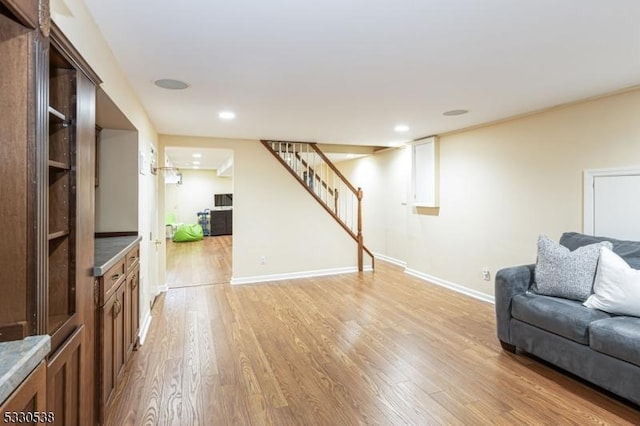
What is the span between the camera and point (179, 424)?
1.96 m

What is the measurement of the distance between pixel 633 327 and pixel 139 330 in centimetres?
368

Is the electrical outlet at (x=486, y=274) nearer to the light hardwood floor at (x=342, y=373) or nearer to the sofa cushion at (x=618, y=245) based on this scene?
the light hardwood floor at (x=342, y=373)

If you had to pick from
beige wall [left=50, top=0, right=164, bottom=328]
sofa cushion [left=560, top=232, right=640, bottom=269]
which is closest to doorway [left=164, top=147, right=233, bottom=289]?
beige wall [left=50, top=0, right=164, bottom=328]

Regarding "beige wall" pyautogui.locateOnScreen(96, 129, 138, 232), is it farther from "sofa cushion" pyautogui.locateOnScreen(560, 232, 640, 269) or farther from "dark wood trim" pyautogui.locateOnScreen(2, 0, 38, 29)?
"sofa cushion" pyautogui.locateOnScreen(560, 232, 640, 269)

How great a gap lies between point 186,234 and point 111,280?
858 cm

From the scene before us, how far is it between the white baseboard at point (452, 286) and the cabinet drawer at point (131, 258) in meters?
3.94

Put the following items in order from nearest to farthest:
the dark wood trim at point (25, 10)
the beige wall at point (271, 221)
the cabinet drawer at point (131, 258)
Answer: the dark wood trim at point (25, 10)
the cabinet drawer at point (131, 258)
the beige wall at point (271, 221)

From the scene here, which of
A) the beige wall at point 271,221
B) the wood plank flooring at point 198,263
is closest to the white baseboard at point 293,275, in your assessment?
the beige wall at point 271,221

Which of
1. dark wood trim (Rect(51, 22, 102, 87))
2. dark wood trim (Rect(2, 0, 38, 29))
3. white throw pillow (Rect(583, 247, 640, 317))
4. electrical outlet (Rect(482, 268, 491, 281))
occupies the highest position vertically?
dark wood trim (Rect(51, 22, 102, 87))

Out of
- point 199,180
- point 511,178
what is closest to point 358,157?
point 511,178

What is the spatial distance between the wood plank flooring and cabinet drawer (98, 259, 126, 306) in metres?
3.08

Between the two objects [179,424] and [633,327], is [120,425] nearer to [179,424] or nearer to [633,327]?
[179,424]

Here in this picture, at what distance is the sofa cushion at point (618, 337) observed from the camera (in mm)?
2004

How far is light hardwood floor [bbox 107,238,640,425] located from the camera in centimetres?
205
